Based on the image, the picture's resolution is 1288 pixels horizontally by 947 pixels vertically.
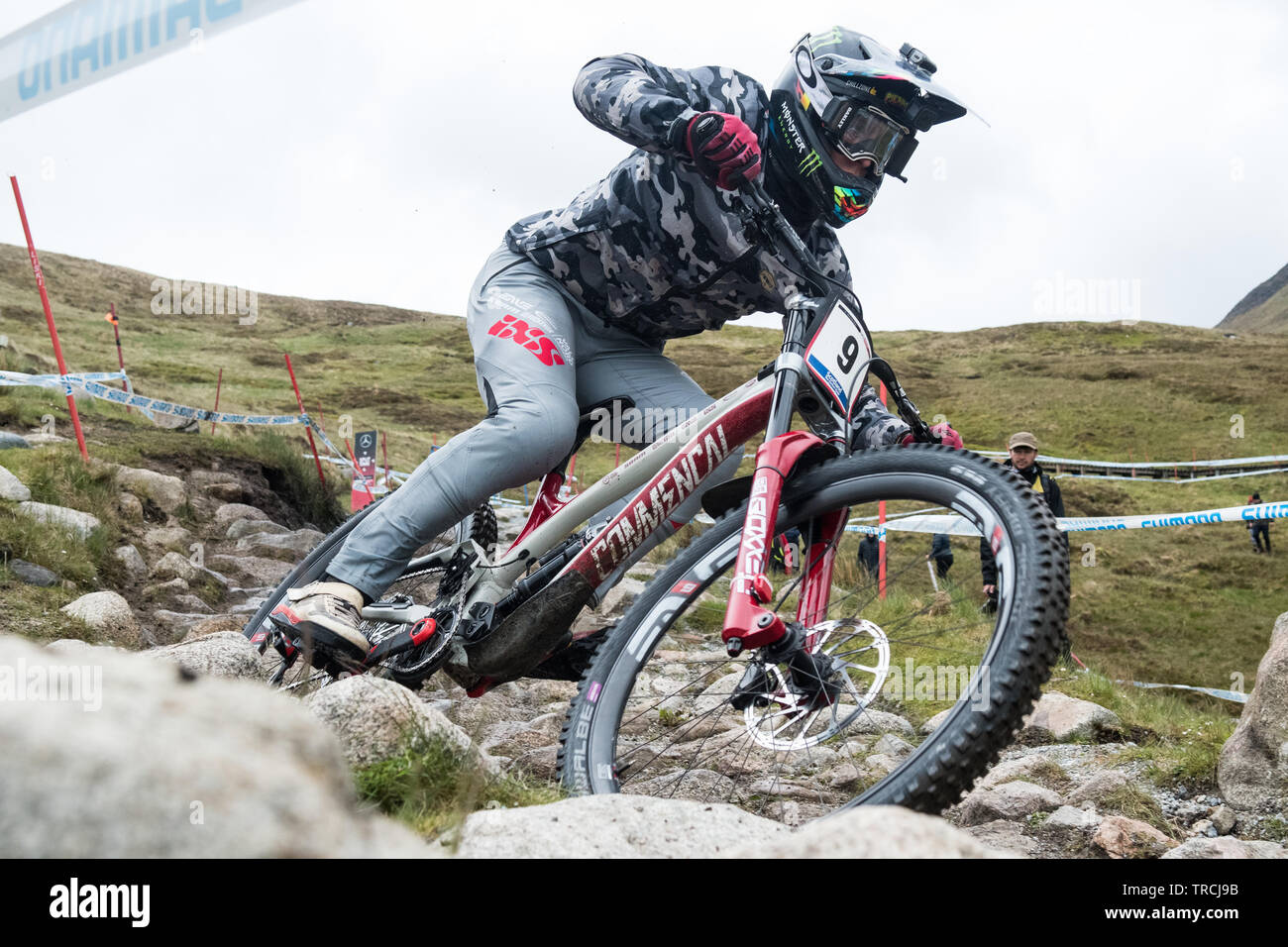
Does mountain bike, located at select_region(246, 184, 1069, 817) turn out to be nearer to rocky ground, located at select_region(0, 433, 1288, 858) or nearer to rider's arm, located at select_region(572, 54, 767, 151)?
rocky ground, located at select_region(0, 433, 1288, 858)

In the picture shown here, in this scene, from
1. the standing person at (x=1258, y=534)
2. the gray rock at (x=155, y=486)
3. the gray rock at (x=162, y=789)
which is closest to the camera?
the gray rock at (x=162, y=789)

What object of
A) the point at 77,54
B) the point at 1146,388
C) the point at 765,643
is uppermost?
the point at 1146,388

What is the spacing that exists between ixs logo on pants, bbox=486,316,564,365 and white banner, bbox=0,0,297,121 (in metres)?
3.16

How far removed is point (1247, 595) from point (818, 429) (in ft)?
65.3

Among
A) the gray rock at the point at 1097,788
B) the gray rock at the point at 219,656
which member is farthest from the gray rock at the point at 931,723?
the gray rock at the point at 219,656

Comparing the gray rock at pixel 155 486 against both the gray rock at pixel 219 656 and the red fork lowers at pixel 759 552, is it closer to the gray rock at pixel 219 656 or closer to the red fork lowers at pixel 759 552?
the gray rock at pixel 219 656

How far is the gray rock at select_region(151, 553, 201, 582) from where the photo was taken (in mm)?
6836

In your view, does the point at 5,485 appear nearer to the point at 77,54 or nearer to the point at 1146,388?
the point at 77,54

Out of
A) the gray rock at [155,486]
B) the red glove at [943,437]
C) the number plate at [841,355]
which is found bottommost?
the red glove at [943,437]

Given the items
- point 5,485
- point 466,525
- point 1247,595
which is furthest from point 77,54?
point 1247,595

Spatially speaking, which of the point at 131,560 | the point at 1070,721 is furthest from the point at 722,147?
the point at 131,560

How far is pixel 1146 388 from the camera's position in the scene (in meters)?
48.8

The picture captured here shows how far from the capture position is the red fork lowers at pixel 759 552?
2715 millimetres

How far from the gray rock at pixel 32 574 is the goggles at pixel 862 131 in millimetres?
4588
